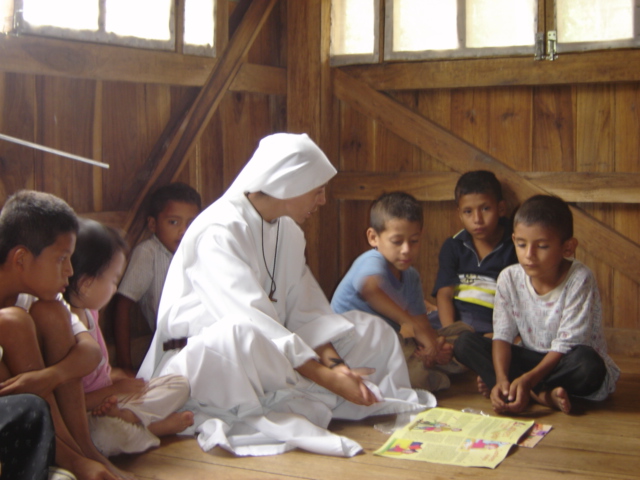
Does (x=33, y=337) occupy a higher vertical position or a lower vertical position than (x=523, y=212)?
lower

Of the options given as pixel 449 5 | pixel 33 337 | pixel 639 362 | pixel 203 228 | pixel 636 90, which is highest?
pixel 449 5

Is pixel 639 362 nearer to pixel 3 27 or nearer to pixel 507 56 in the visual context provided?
pixel 507 56

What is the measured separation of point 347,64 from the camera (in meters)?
4.46

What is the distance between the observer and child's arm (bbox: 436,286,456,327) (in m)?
3.81

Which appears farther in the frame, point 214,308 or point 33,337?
point 214,308

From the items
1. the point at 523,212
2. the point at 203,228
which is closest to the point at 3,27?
the point at 203,228

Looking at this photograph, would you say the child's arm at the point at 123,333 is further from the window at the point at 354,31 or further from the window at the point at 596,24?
the window at the point at 596,24

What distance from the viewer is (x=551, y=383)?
308cm

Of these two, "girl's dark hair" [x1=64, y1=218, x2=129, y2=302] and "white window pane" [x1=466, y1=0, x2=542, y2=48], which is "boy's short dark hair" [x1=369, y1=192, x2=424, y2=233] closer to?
"white window pane" [x1=466, y1=0, x2=542, y2=48]

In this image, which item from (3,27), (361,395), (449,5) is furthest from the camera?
(449,5)

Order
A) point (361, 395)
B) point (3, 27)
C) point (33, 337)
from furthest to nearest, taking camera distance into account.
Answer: point (3, 27) → point (361, 395) → point (33, 337)

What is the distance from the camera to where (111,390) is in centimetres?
262

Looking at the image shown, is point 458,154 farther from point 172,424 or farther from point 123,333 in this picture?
point 172,424

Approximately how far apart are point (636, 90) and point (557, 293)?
1386mm
